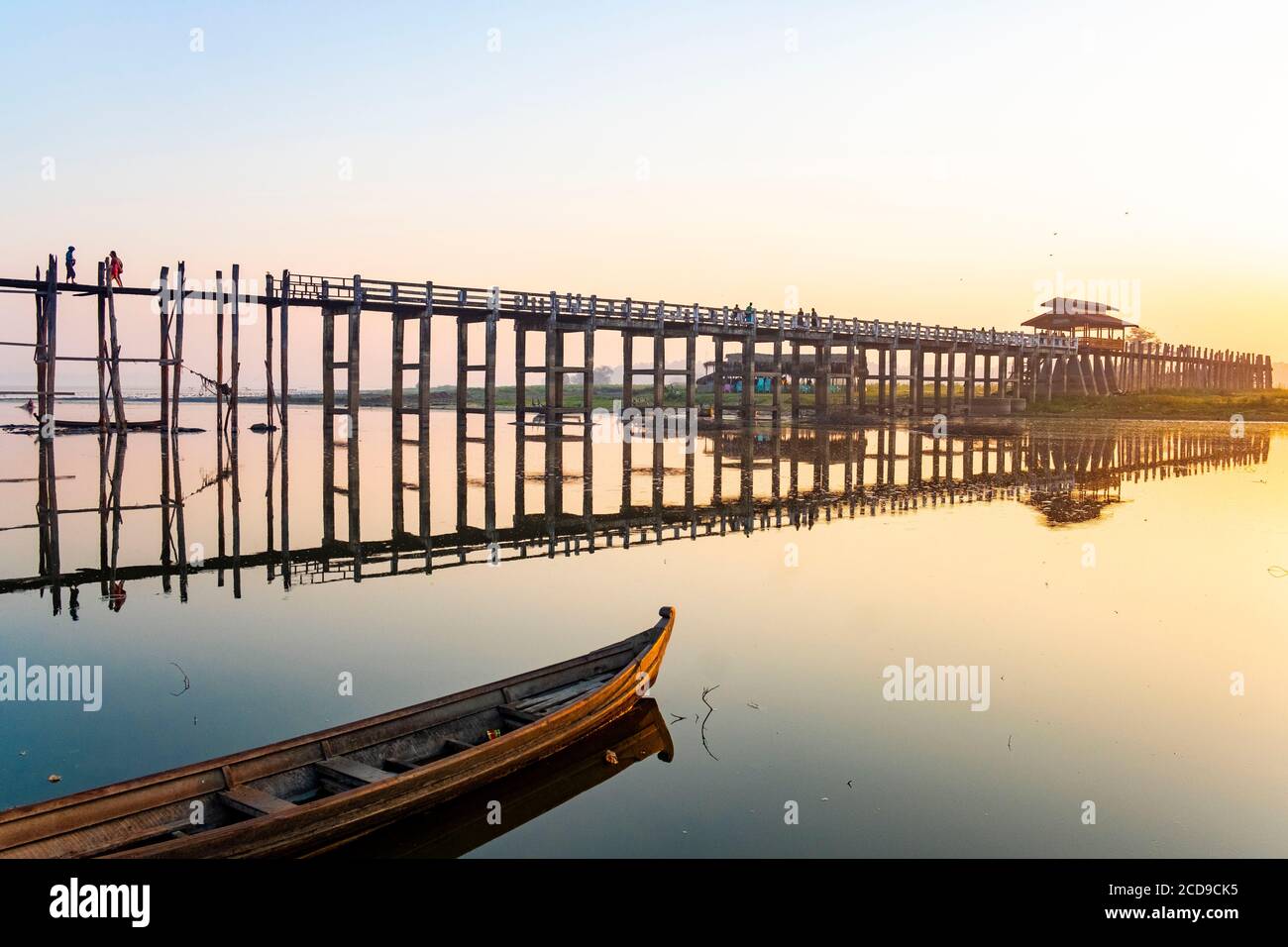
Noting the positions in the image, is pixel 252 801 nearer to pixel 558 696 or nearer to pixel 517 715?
pixel 517 715

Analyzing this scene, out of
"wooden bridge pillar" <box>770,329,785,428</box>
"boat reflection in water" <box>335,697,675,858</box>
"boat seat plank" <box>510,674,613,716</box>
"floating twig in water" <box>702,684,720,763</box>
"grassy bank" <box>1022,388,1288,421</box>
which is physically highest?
"wooden bridge pillar" <box>770,329,785,428</box>

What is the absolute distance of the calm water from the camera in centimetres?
814

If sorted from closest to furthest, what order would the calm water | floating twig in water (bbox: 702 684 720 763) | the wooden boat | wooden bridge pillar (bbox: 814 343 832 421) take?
the wooden boat → the calm water → floating twig in water (bbox: 702 684 720 763) → wooden bridge pillar (bbox: 814 343 832 421)

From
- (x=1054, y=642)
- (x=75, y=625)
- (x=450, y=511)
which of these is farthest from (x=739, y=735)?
(x=450, y=511)

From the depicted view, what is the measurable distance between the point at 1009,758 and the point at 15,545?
19.6m

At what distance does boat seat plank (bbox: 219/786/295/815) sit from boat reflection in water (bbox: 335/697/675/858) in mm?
630

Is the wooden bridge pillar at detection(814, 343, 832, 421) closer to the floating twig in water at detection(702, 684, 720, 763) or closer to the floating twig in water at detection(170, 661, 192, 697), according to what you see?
the floating twig in water at detection(702, 684, 720, 763)

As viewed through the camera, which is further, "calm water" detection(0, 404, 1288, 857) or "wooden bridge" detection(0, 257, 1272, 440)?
Answer: "wooden bridge" detection(0, 257, 1272, 440)

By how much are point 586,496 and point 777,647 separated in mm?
15073

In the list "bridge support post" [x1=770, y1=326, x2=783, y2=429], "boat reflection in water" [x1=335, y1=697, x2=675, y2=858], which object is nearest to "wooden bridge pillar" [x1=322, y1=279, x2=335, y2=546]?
"boat reflection in water" [x1=335, y1=697, x2=675, y2=858]

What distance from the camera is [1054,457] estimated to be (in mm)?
39656

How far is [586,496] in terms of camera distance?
27.4m
